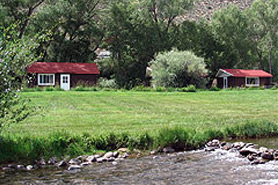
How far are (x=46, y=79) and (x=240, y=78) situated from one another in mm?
27808

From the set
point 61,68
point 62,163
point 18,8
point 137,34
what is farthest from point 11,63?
point 137,34

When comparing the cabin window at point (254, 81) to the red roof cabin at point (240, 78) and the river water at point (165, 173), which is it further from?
the river water at point (165, 173)

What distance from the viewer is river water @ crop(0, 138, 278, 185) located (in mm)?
6859

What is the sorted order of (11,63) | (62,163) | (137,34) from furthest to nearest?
1. (137,34)
2. (62,163)
3. (11,63)

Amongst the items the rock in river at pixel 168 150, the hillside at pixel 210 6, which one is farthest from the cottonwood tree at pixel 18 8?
the hillside at pixel 210 6

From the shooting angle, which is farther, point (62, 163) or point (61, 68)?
point (61, 68)

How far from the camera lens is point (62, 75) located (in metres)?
39.6

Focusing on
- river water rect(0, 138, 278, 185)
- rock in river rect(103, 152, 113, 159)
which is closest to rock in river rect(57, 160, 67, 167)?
river water rect(0, 138, 278, 185)

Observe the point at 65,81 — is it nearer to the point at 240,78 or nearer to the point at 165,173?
the point at 240,78

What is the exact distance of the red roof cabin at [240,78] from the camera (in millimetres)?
49969

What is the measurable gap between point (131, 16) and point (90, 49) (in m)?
8.03

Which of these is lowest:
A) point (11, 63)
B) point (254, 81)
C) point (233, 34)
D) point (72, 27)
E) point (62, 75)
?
point (11, 63)

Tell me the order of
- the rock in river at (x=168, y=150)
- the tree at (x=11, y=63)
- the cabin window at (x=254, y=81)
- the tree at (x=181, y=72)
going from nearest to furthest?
the tree at (x=11, y=63)
the rock in river at (x=168, y=150)
the tree at (x=181, y=72)
the cabin window at (x=254, y=81)

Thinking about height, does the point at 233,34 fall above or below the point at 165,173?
above
